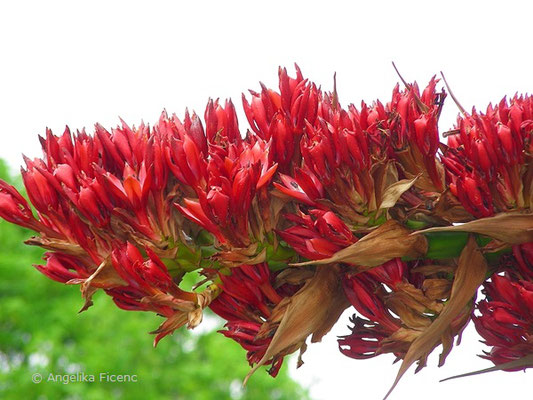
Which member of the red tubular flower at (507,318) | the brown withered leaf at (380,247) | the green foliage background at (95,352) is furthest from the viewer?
the green foliage background at (95,352)

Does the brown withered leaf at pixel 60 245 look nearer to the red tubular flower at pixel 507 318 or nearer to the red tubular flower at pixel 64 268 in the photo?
the red tubular flower at pixel 64 268

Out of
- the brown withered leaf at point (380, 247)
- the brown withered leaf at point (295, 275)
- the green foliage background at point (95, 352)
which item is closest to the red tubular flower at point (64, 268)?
the brown withered leaf at point (295, 275)

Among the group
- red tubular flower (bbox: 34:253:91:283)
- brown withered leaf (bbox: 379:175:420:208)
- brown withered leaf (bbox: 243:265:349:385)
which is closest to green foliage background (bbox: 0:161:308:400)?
red tubular flower (bbox: 34:253:91:283)

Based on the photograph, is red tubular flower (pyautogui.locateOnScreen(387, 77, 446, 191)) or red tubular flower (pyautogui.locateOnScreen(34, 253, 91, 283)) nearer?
red tubular flower (pyautogui.locateOnScreen(387, 77, 446, 191))

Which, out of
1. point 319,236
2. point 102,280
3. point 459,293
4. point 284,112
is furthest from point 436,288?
point 102,280

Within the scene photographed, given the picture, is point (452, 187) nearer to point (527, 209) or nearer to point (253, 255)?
point (527, 209)

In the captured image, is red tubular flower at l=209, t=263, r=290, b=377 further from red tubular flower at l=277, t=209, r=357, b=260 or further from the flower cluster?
red tubular flower at l=277, t=209, r=357, b=260

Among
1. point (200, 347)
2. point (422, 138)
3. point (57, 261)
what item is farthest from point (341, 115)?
point (200, 347)
